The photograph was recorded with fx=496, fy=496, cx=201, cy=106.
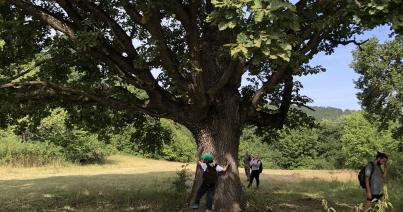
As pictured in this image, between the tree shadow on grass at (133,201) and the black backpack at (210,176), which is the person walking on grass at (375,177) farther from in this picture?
the tree shadow on grass at (133,201)

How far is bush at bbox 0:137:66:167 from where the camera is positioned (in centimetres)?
3919

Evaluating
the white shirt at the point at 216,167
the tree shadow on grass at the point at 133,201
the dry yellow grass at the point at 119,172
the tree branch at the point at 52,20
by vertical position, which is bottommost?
the tree shadow on grass at the point at 133,201

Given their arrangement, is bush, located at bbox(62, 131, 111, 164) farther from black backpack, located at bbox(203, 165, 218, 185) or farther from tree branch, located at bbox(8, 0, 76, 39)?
black backpack, located at bbox(203, 165, 218, 185)

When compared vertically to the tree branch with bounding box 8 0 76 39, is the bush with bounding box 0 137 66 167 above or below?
below

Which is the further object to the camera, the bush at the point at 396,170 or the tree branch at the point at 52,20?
the bush at the point at 396,170

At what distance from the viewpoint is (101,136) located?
56.1ft

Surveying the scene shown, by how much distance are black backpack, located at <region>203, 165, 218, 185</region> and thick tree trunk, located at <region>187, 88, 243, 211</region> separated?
74cm

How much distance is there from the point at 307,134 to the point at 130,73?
73.0m

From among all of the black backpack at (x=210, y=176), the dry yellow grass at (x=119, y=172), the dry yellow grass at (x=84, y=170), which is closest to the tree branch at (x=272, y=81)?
the black backpack at (x=210, y=176)

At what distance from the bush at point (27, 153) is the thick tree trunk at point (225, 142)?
29.5 m

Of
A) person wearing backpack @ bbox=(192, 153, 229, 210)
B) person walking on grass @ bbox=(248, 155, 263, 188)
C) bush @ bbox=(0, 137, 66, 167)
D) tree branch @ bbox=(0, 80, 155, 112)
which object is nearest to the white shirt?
person wearing backpack @ bbox=(192, 153, 229, 210)

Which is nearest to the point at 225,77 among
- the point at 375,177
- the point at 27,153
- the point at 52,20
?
the point at 375,177

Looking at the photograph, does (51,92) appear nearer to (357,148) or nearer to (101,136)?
(101,136)

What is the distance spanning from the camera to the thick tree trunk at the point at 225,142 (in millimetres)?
12953
